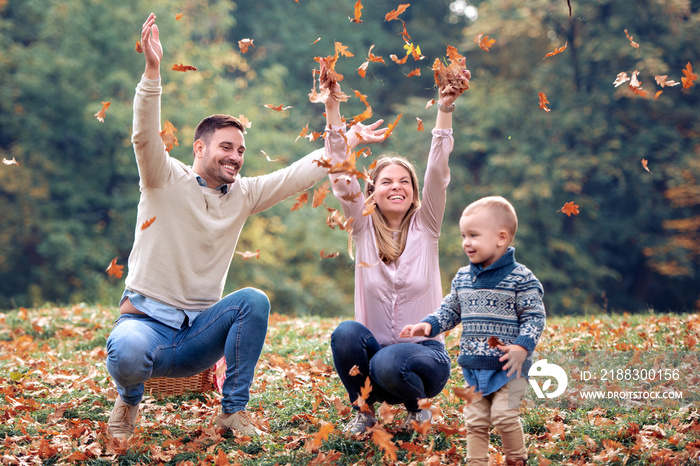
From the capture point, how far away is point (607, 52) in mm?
15906

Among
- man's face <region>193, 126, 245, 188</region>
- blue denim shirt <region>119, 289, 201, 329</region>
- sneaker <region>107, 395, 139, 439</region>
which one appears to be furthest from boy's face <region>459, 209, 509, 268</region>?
sneaker <region>107, 395, 139, 439</region>

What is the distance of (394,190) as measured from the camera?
3.42 meters

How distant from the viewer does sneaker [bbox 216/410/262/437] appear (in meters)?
3.32

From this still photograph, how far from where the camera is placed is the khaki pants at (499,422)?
2.68 metres

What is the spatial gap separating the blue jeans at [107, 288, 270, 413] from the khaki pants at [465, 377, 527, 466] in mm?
1139

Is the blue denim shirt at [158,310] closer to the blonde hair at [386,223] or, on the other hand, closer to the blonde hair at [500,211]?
the blonde hair at [386,223]

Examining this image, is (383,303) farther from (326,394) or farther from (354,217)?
(326,394)

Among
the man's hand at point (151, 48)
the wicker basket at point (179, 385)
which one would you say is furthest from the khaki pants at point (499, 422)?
the man's hand at point (151, 48)

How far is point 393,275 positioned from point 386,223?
0.32 metres

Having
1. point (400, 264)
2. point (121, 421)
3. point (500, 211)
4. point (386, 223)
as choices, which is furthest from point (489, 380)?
point (121, 421)

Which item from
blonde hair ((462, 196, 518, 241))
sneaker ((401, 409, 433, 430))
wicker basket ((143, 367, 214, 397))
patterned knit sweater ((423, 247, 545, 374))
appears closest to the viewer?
patterned knit sweater ((423, 247, 545, 374))

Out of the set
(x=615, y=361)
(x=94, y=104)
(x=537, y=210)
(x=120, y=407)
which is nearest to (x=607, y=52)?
(x=537, y=210)

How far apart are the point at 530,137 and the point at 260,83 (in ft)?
24.4

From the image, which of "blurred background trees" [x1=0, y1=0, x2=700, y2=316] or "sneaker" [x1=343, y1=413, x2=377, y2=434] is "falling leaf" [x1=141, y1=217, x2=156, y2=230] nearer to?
"sneaker" [x1=343, y1=413, x2=377, y2=434]
